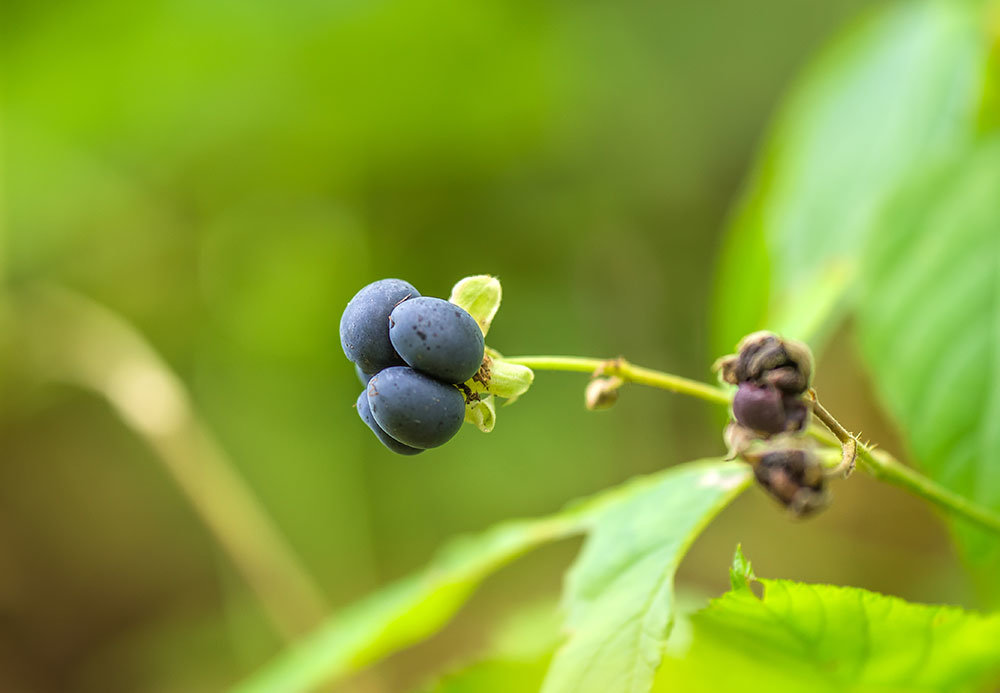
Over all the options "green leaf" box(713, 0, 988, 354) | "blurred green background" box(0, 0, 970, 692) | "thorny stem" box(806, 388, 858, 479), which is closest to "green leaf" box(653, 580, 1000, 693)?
"thorny stem" box(806, 388, 858, 479)

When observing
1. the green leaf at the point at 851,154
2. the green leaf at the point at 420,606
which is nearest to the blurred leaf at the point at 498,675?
the green leaf at the point at 420,606

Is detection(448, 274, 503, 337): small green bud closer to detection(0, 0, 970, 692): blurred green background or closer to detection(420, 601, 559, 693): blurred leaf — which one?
detection(420, 601, 559, 693): blurred leaf

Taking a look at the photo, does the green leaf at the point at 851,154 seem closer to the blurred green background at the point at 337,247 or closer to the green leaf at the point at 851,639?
the green leaf at the point at 851,639

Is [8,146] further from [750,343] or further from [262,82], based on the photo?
[750,343]

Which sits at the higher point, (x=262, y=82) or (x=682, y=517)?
(x=262, y=82)

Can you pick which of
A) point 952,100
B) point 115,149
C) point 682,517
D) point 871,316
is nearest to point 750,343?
point 682,517

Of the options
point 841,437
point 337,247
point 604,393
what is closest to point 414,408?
point 604,393

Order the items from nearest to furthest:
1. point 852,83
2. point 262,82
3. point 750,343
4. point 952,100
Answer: point 750,343 → point 952,100 → point 852,83 → point 262,82
